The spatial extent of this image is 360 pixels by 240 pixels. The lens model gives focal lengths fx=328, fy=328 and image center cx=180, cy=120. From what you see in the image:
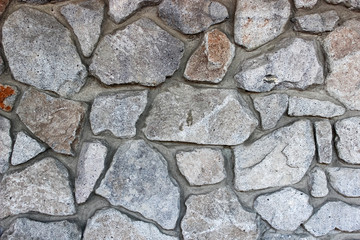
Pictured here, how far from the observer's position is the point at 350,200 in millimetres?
1157

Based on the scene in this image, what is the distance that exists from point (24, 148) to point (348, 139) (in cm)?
107

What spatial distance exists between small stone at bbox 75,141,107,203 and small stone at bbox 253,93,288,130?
1.72 feet

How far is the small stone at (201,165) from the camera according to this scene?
1.08m

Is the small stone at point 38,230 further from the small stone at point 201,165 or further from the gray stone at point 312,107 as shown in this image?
the gray stone at point 312,107

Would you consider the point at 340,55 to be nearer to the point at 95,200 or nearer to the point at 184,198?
the point at 184,198

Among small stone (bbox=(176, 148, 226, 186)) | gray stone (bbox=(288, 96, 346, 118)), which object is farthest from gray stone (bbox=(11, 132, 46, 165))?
gray stone (bbox=(288, 96, 346, 118))

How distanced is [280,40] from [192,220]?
664 mm

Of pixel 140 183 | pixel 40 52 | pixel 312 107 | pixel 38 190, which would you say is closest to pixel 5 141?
pixel 38 190

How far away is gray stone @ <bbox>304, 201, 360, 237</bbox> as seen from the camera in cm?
113

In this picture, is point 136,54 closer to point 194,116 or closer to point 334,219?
point 194,116

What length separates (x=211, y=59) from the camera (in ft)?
3.43

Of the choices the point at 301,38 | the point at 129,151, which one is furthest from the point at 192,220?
the point at 301,38

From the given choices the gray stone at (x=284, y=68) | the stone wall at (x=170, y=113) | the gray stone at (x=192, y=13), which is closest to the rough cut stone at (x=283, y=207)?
the stone wall at (x=170, y=113)

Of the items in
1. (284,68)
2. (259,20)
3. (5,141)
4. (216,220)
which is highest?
(259,20)
